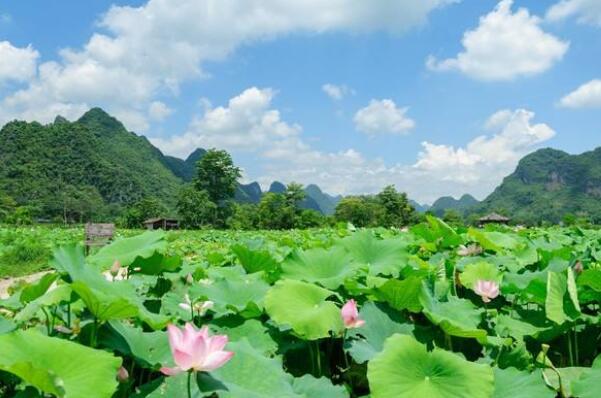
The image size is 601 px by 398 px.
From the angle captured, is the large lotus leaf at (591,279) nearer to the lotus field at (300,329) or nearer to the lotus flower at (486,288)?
the lotus field at (300,329)

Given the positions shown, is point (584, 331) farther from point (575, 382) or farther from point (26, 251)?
point (26, 251)

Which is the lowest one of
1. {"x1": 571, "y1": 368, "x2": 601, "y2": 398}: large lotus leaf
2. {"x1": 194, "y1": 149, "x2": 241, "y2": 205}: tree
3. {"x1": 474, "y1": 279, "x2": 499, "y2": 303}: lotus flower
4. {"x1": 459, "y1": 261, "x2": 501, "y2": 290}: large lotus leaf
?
{"x1": 571, "y1": 368, "x2": 601, "y2": 398}: large lotus leaf

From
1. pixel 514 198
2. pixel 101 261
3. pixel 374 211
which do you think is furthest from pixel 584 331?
pixel 514 198

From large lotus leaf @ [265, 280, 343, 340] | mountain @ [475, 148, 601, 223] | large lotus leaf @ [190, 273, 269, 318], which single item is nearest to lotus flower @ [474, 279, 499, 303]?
large lotus leaf @ [265, 280, 343, 340]

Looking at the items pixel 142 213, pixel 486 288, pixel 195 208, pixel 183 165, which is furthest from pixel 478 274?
pixel 183 165

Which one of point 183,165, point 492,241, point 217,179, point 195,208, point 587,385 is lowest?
point 587,385

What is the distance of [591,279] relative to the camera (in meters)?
1.47

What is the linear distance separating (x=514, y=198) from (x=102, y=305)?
148 m

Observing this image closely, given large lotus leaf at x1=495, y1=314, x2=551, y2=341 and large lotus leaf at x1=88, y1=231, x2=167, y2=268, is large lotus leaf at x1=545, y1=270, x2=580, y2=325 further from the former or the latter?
large lotus leaf at x1=88, y1=231, x2=167, y2=268

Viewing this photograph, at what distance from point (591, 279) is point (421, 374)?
Result: 0.70 metres

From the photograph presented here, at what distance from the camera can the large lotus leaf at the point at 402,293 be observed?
1.28 meters

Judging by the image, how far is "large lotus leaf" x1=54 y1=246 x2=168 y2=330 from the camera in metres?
0.97

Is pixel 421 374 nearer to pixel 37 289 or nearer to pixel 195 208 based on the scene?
pixel 37 289

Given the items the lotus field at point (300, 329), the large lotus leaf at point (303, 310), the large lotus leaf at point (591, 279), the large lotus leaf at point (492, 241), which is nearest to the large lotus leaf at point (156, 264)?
the lotus field at point (300, 329)
